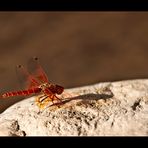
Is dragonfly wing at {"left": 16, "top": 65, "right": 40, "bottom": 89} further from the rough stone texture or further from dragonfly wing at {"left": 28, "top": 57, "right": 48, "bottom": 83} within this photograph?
the rough stone texture

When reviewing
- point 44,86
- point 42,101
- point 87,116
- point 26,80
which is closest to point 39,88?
point 44,86

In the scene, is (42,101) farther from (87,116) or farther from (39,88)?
(87,116)

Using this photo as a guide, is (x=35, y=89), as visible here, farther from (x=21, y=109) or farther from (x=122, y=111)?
(x=122, y=111)

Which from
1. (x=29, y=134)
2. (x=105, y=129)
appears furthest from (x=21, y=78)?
(x=105, y=129)

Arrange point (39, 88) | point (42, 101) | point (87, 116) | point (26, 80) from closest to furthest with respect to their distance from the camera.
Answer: point (87, 116), point (42, 101), point (39, 88), point (26, 80)

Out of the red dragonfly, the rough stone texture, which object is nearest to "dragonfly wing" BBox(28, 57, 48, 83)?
the red dragonfly
